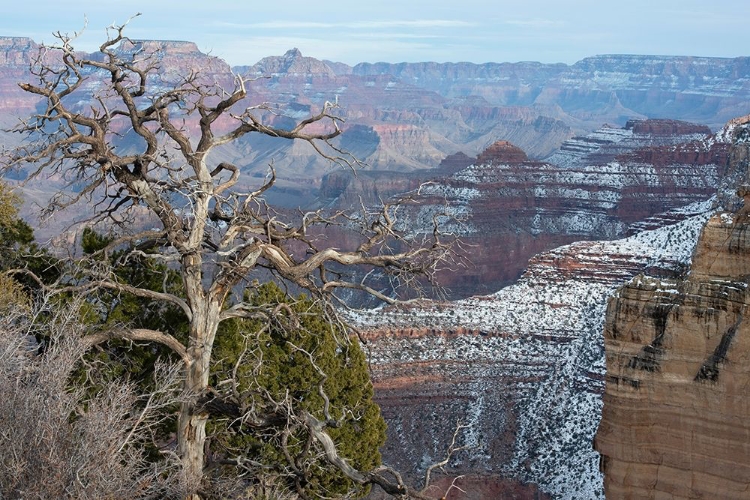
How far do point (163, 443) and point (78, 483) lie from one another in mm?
9283

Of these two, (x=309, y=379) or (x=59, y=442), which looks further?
(x=309, y=379)

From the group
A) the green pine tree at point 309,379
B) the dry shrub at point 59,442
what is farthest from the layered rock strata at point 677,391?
the dry shrub at point 59,442

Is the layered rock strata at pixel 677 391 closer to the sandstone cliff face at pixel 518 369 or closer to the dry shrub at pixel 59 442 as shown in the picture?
the dry shrub at pixel 59 442

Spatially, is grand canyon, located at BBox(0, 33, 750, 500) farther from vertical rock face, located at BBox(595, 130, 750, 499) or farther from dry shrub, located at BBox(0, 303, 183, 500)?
dry shrub, located at BBox(0, 303, 183, 500)

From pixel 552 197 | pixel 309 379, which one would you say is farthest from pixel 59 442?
pixel 552 197

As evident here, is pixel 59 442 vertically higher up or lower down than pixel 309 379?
higher up

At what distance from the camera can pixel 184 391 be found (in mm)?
12297

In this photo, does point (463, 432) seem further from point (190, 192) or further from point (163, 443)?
point (190, 192)

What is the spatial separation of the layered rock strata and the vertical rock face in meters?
0.01

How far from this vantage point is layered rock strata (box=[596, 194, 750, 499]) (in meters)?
13.2

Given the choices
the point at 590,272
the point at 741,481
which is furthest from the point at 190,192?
the point at 590,272

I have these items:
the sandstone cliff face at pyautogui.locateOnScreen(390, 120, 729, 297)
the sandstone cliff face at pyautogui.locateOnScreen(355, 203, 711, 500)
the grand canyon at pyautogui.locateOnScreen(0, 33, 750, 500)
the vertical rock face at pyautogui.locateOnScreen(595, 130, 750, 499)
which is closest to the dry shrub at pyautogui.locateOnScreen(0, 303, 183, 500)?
the grand canyon at pyautogui.locateOnScreen(0, 33, 750, 500)

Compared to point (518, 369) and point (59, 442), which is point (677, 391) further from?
point (518, 369)

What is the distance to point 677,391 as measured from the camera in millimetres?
13664
